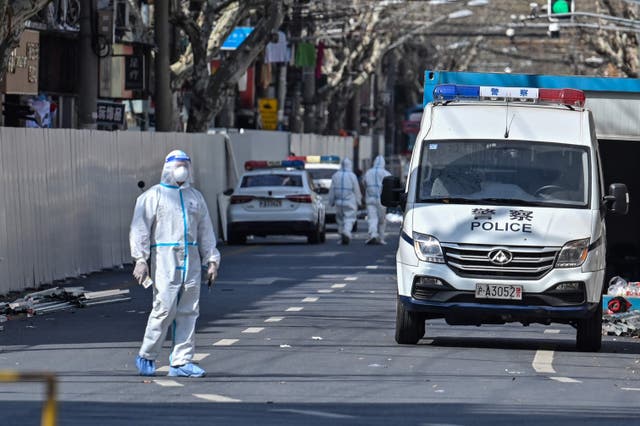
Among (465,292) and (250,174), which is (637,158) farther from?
(250,174)

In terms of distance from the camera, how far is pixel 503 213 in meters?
15.6

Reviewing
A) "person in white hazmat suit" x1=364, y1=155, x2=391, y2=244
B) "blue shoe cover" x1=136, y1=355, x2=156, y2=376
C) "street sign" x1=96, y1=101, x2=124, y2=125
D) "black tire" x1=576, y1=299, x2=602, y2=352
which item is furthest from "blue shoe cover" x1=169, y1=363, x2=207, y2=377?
"street sign" x1=96, y1=101, x2=124, y2=125

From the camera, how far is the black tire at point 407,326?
15891 millimetres

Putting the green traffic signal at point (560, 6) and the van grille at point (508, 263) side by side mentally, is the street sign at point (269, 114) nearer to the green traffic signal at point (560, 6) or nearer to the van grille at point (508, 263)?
the green traffic signal at point (560, 6)

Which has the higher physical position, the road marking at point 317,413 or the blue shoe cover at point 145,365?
the road marking at point 317,413

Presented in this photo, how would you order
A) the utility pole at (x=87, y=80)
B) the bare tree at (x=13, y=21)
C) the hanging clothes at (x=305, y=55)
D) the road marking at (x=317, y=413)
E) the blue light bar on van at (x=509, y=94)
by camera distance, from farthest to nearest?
1. the hanging clothes at (x=305, y=55)
2. the utility pole at (x=87, y=80)
3. the bare tree at (x=13, y=21)
4. the blue light bar on van at (x=509, y=94)
5. the road marking at (x=317, y=413)

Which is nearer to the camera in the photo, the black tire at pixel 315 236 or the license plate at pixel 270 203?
the license plate at pixel 270 203

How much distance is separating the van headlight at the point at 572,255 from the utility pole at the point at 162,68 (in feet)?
66.9

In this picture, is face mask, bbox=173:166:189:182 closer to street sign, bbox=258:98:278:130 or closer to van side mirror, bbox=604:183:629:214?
van side mirror, bbox=604:183:629:214

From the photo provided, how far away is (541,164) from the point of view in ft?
53.5

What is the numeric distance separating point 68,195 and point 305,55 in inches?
1685

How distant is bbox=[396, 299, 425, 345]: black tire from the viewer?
52.1 ft

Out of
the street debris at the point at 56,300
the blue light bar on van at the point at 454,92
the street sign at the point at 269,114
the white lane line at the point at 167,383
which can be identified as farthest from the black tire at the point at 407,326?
the street sign at the point at 269,114

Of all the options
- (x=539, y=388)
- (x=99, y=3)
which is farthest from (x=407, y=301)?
(x=99, y=3)
